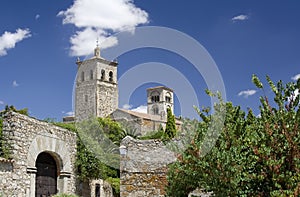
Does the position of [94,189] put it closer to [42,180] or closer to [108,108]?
[42,180]

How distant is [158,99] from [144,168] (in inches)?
3121

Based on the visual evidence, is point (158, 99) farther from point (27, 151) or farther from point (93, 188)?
point (27, 151)

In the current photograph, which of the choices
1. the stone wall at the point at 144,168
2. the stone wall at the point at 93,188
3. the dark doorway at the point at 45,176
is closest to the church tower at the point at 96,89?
the stone wall at the point at 93,188

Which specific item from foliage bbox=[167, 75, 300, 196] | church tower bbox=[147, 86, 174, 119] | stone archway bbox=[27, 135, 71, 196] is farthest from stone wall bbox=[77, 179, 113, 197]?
church tower bbox=[147, 86, 174, 119]

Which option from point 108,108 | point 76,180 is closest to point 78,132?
point 76,180

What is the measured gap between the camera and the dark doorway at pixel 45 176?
1208 cm

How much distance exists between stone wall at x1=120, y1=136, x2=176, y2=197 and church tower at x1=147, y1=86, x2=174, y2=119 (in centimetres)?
7587

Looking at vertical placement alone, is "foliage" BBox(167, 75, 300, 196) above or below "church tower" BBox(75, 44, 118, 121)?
below

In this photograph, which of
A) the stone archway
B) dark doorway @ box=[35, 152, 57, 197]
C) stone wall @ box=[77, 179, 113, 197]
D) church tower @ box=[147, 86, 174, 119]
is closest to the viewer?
the stone archway

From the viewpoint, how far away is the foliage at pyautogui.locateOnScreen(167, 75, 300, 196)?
17.1 ft

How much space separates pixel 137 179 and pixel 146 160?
52 centimetres

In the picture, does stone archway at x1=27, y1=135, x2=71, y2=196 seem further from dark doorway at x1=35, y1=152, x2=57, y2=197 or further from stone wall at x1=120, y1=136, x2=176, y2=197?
stone wall at x1=120, y1=136, x2=176, y2=197

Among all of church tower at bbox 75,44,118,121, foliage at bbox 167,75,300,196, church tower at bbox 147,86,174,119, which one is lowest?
foliage at bbox 167,75,300,196

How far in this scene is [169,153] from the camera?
31.2 ft
